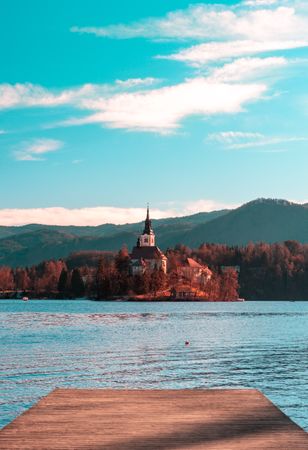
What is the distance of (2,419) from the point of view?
2714 centimetres

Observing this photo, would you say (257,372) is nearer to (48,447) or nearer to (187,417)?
(187,417)

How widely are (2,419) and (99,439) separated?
11504mm

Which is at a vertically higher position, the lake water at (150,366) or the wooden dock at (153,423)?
the wooden dock at (153,423)

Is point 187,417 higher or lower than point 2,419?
higher

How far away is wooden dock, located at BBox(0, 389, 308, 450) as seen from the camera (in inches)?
642

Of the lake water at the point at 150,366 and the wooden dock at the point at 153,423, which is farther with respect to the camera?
the lake water at the point at 150,366

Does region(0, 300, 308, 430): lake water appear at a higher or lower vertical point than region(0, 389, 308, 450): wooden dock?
lower

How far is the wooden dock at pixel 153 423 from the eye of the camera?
16312 mm

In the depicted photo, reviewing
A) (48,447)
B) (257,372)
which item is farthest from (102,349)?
(48,447)

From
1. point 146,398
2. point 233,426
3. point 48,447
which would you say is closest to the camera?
point 48,447

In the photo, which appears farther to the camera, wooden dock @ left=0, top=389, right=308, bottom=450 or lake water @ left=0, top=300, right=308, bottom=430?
lake water @ left=0, top=300, right=308, bottom=430

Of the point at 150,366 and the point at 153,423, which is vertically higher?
the point at 153,423

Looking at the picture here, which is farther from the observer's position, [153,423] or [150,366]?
[150,366]

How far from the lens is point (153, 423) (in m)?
18.8
